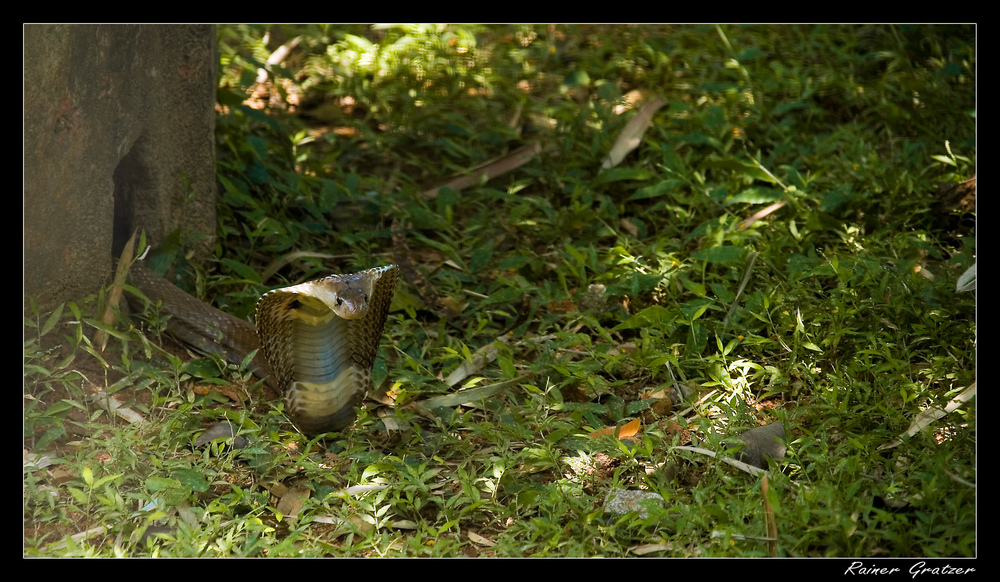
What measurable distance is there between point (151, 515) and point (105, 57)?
156 centimetres

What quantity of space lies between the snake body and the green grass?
11 centimetres

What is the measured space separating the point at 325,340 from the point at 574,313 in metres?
1.15

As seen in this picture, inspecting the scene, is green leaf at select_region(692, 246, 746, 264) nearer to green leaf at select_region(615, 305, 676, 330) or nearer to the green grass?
the green grass

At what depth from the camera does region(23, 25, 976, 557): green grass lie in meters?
2.73

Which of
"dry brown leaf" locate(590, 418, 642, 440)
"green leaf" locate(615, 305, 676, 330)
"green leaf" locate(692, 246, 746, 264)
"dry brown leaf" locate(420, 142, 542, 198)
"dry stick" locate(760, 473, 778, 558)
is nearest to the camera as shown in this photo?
"dry stick" locate(760, 473, 778, 558)

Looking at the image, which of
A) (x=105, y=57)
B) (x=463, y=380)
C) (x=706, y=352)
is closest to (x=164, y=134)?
(x=105, y=57)

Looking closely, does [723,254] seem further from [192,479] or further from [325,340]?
[192,479]

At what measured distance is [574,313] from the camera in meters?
3.76

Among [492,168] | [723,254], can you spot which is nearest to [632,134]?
[492,168]

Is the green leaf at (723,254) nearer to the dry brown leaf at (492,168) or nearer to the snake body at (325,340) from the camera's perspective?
the dry brown leaf at (492,168)

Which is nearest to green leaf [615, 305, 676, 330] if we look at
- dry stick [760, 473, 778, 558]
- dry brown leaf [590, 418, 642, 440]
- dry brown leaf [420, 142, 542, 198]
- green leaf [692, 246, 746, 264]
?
green leaf [692, 246, 746, 264]

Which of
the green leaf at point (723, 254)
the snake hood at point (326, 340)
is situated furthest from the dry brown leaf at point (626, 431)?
the green leaf at point (723, 254)

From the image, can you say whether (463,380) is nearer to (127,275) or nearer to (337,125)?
(127,275)

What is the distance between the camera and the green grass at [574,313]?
8.95 feet
